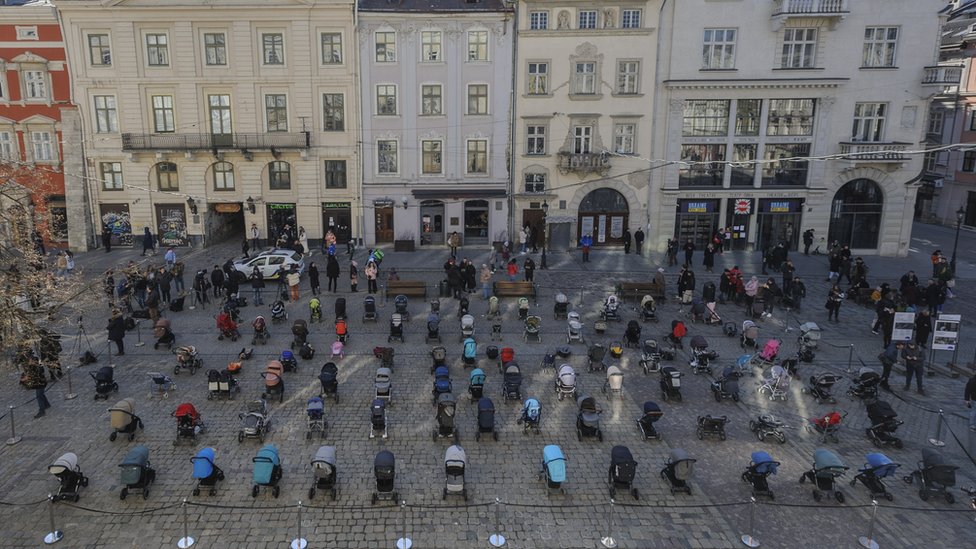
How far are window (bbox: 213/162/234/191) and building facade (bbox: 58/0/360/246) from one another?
6cm

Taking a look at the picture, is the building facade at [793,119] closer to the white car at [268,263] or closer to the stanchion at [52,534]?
the white car at [268,263]

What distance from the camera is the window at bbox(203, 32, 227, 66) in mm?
37469

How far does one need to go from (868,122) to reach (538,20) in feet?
65.7

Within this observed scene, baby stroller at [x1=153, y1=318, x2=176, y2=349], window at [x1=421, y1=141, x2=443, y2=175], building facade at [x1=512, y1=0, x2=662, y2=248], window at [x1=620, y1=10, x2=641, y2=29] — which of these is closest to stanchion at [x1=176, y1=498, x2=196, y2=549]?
baby stroller at [x1=153, y1=318, x2=176, y2=349]

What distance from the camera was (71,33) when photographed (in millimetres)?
37156

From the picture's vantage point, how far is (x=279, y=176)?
3944 centimetres

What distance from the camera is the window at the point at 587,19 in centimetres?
3734

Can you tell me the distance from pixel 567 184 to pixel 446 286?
13.4 metres

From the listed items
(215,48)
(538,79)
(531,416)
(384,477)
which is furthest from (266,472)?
(215,48)

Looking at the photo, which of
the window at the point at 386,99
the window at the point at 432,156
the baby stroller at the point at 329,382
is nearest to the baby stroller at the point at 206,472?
the baby stroller at the point at 329,382

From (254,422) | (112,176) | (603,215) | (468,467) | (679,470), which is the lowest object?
(468,467)

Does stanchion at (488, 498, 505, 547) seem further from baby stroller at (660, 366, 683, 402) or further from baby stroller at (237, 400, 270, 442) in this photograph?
baby stroller at (660, 366, 683, 402)

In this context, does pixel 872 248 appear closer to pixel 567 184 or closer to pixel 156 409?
pixel 567 184

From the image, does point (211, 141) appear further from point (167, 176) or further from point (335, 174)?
point (335, 174)
